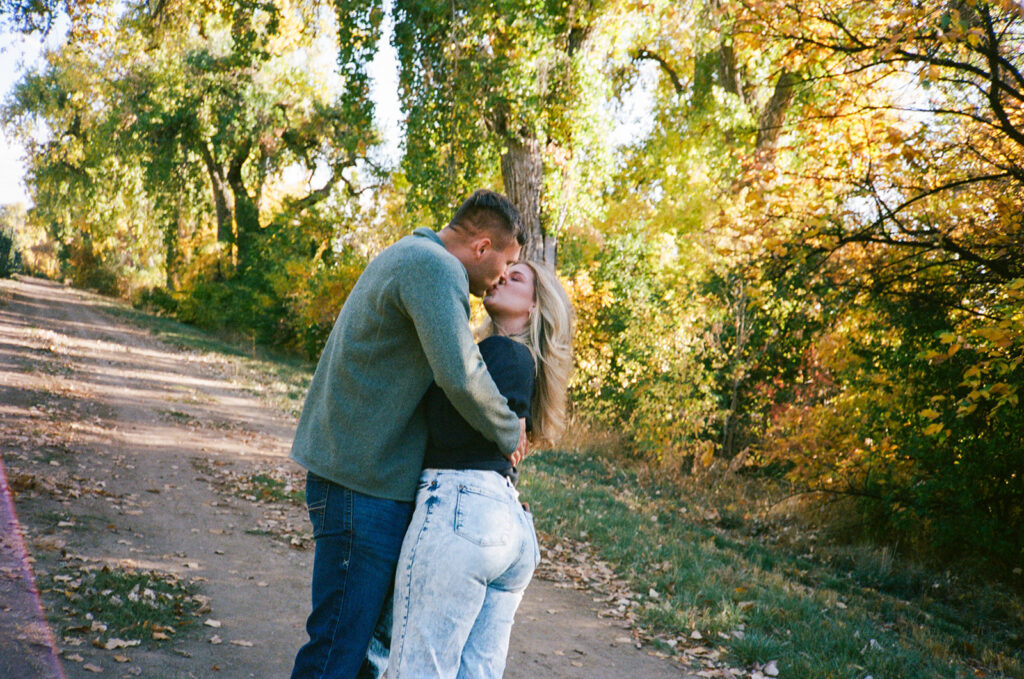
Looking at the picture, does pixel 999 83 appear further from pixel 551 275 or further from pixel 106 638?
pixel 106 638

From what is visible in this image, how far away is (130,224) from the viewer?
110 feet

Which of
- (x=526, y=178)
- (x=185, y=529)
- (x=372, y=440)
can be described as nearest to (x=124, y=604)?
(x=185, y=529)

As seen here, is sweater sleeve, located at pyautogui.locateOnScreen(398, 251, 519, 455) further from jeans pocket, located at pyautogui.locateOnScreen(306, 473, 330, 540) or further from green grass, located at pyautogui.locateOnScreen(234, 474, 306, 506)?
green grass, located at pyautogui.locateOnScreen(234, 474, 306, 506)

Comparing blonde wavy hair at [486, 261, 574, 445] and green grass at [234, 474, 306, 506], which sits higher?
blonde wavy hair at [486, 261, 574, 445]

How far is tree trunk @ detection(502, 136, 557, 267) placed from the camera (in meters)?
12.7

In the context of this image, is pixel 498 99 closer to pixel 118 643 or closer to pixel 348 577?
pixel 118 643

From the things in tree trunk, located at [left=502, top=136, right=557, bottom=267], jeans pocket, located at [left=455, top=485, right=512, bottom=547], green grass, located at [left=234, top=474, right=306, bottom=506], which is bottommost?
green grass, located at [left=234, top=474, right=306, bottom=506]

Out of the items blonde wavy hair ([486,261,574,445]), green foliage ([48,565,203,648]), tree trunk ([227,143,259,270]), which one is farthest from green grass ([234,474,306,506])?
tree trunk ([227,143,259,270])

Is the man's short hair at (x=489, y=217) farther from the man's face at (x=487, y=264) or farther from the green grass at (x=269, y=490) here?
the green grass at (x=269, y=490)

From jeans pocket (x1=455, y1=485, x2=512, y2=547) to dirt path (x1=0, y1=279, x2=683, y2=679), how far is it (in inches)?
105

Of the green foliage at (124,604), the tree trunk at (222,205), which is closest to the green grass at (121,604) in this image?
the green foliage at (124,604)

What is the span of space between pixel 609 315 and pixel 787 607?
10277 millimetres

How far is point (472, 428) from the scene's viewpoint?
2525 mm

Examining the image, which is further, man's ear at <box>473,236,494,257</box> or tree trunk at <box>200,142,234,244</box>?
tree trunk at <box>200,142,234,244</box>
